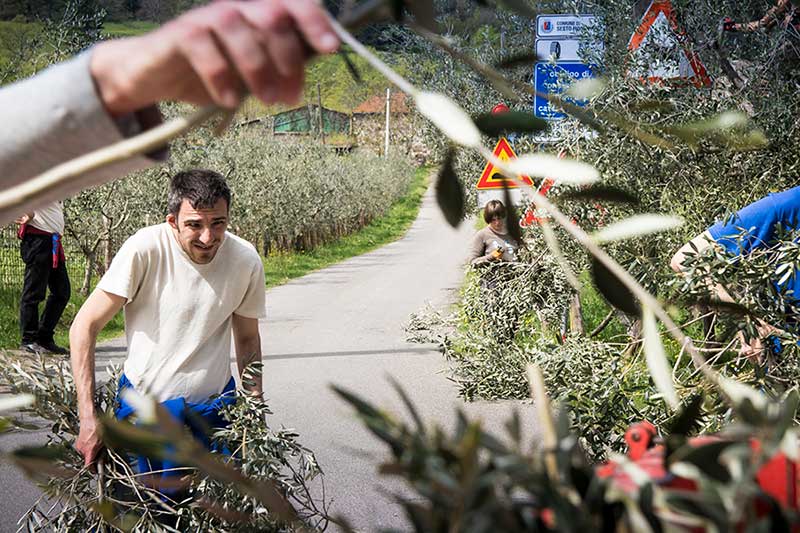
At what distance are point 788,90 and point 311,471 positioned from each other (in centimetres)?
391

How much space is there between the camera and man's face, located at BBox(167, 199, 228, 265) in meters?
4.41

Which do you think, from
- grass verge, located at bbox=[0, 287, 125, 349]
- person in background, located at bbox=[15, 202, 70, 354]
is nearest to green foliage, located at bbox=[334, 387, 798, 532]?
person in background, located at bbox=[15, 202, 70, 354]

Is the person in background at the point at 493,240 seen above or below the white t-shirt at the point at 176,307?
below

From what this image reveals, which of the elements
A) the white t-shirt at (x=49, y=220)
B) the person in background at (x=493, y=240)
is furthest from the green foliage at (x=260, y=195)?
the person in background at (x=493, y=240)

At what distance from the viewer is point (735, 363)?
396 cm

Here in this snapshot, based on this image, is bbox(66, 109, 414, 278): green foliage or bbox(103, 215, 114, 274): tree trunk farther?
bbox(66, 109, 414, 278): green foliage

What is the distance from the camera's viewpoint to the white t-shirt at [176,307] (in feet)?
14.2

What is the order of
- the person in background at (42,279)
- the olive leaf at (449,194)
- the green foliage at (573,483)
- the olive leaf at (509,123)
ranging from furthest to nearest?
1. the person in background at (42,279)
2. the olive leaf at (449,194)
3. the olive leaf at (509,123)
4. the green foliage at (573,483)

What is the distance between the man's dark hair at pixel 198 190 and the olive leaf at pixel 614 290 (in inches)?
133

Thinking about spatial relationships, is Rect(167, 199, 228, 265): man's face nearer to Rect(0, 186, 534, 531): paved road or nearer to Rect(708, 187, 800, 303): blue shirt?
Rect(0, 186, 534, 531): paved road

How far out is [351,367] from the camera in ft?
34.8

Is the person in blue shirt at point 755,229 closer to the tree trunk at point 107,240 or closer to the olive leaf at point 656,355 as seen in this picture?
the olive leaf at point 656,355

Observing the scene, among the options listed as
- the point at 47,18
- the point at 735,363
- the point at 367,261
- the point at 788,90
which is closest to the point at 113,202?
the point at 47,18

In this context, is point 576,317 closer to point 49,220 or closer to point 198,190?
point 49,220
